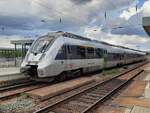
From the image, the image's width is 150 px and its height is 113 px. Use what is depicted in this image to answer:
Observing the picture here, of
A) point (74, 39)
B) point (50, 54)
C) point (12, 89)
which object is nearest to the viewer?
point (12, 89)

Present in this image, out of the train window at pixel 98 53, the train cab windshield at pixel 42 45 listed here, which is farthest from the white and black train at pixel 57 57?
the train window at pixel 98 53

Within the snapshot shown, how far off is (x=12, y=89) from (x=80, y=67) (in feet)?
21.1

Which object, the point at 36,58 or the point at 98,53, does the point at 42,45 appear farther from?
the point at 98,53

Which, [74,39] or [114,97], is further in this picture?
[74,39]

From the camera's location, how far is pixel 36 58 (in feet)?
46.9

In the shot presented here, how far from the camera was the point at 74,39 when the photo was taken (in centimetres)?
1753

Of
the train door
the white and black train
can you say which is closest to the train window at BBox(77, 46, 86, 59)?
the white and black train

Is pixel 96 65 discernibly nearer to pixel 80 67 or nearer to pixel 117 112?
pixel 80 67

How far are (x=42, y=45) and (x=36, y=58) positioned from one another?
1.08m

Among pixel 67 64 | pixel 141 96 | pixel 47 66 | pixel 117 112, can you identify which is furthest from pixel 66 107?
pixel 67 64

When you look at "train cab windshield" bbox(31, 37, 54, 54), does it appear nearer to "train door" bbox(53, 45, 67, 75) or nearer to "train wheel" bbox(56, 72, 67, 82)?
"train door" bbox(53, 45, 67, 75)

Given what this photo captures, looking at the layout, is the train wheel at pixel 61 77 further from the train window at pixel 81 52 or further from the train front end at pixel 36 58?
the train window at pixel 81 52

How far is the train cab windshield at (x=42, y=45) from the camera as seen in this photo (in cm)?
1468

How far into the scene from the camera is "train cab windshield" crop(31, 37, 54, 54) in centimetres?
1468
